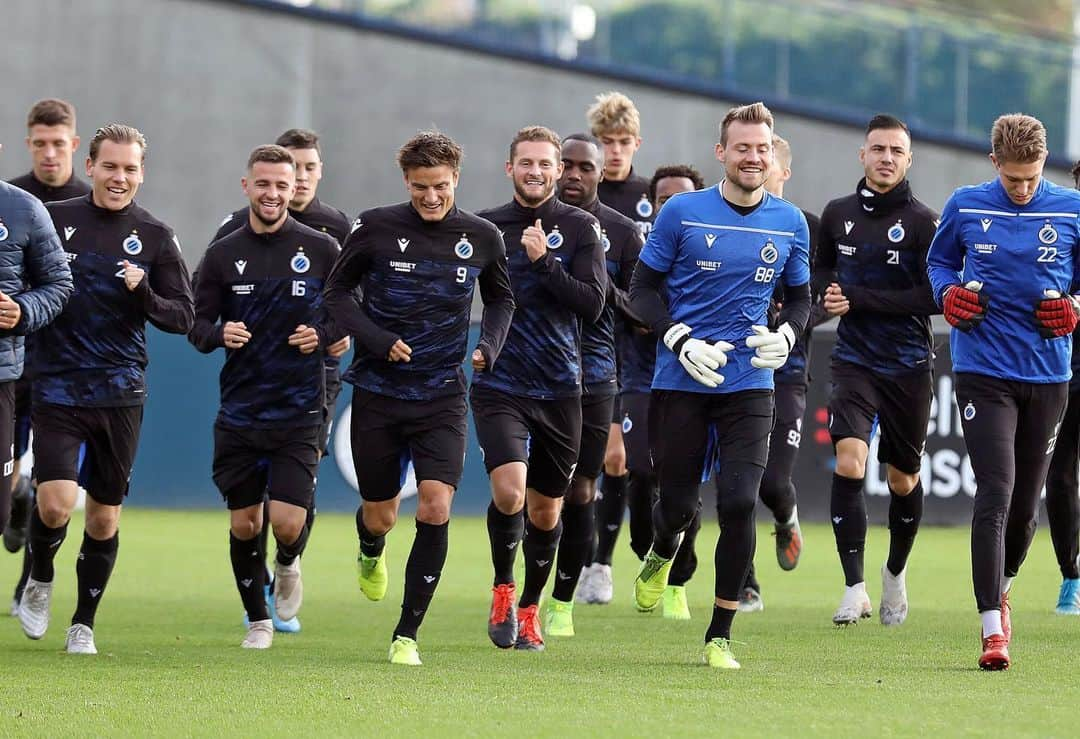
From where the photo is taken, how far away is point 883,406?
10711mm

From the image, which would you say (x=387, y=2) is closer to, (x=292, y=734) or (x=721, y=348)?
(x=721, y=348)

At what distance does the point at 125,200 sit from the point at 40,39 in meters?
15.2

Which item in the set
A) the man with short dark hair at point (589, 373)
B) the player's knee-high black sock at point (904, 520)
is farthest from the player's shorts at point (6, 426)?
the player's knee-high black sock at point (904, 520)

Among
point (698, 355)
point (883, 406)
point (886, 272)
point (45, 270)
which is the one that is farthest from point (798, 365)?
point (45, 270)

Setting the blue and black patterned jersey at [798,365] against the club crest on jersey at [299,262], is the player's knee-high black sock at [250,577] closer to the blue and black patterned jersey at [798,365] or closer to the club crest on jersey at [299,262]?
the club crest on jersey at [299,262]

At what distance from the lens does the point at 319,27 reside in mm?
24109

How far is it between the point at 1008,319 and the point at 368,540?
3.35 meters

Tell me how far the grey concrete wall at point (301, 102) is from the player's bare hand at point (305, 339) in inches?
589

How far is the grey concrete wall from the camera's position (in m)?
23.7

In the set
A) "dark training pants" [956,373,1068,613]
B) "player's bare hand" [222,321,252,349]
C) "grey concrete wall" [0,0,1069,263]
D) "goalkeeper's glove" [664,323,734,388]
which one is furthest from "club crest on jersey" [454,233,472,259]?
"grey concrete wall" [0,0,1069,263]

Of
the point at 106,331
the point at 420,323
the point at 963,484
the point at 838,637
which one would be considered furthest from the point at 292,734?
the point at 963,484

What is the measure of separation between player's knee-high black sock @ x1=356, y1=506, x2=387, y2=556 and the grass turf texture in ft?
1.48

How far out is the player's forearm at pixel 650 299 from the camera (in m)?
8.56

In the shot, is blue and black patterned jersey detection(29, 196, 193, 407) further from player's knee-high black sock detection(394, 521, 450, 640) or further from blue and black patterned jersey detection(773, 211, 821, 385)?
blue and black patterned jersey detection(773, 211, 821, 385)
